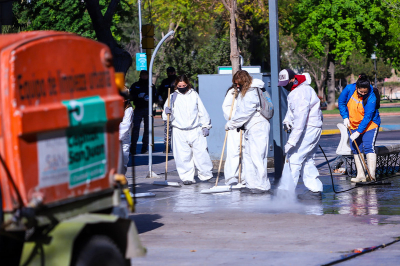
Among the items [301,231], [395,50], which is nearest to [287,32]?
[395,50]

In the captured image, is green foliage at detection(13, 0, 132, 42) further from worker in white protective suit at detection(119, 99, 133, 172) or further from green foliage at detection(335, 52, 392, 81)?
green foliage at detection(335, 52, 392, 81)

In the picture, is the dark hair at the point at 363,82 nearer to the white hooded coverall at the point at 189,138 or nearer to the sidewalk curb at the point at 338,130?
the white hooded coverall at the point at 189,138

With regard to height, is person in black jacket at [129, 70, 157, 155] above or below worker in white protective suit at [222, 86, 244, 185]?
above

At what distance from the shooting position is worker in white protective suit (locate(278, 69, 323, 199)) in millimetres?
9344

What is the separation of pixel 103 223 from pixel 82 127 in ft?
2.04

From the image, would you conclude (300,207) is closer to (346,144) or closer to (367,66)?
(346,144)

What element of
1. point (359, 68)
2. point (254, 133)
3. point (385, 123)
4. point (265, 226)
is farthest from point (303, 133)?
point (359, 68)

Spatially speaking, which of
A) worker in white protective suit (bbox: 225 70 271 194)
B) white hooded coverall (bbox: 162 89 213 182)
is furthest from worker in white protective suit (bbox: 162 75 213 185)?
worker in white protective suit (bbox: 225 70 271 194)

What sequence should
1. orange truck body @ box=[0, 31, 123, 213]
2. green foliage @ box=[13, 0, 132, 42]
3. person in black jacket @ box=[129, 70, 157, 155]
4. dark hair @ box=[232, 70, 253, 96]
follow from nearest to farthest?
orange truck body @ box=[0, 31, 123, 213] < dark hair @ box=[232, 70, 253, 96] < person in black jacket @ box=[129, 70, 157, 155] < green foliage @ box=[13, 0, 132, 42]

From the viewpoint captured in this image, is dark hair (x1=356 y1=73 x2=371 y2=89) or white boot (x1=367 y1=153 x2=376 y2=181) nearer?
dark hair (x1=356 y1=73 x2=371 y2=89)

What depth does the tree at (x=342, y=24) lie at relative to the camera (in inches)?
1758

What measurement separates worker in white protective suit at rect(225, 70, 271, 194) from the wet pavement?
0.28m

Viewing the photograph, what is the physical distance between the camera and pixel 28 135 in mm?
3529

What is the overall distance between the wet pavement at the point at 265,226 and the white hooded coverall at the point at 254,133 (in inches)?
12.2
